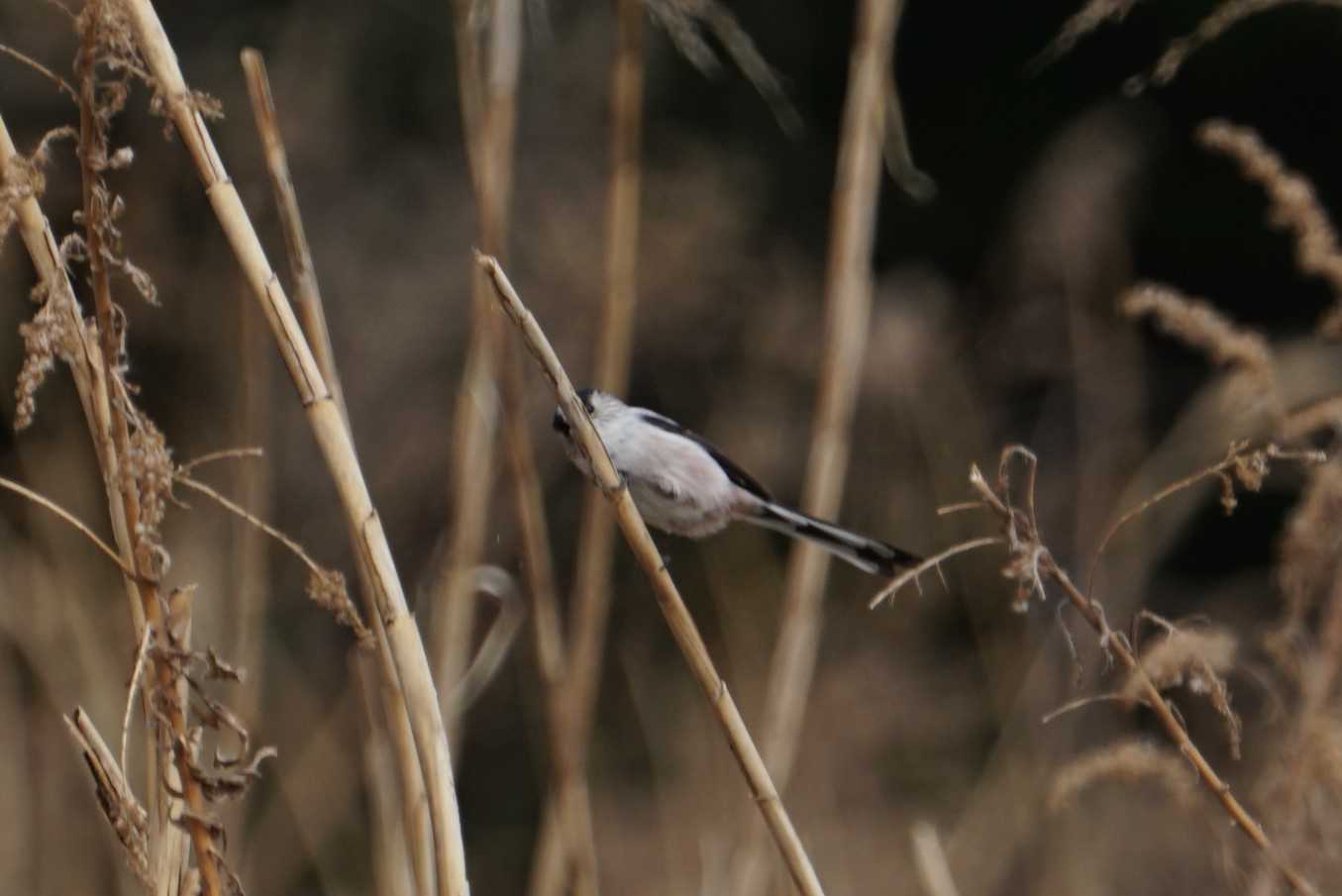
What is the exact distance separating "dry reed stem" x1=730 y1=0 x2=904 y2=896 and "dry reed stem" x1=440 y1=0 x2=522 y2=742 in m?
0.40

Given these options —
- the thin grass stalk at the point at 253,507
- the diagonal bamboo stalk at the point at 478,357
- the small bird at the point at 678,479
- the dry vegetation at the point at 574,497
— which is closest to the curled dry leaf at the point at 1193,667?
the dry vegetation at the point at 574,497

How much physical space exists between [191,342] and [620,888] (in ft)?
4.97

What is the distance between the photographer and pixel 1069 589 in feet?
3.73

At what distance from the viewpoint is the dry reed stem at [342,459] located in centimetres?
108

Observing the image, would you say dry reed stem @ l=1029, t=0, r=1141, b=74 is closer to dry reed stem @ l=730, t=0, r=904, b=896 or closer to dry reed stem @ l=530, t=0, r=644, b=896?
dry reed stem @ l=730, t=0, r=904, b=896

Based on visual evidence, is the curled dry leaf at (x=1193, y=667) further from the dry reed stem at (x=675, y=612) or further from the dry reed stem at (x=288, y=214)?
the dry reed stem at (x=288, y=214)

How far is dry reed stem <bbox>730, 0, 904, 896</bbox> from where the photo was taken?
1.84 m

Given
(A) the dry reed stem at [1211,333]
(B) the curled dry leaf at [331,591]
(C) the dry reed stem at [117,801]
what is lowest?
(C) the dry reed stem at [117,801]

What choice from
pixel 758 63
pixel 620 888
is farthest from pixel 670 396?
pixel 758 63

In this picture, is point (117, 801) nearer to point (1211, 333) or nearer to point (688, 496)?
point (1211, 333)

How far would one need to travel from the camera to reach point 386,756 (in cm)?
198

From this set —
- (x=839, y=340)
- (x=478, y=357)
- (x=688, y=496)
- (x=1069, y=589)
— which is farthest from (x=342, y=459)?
(x=688, y=496)

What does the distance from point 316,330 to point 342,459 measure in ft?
0.76

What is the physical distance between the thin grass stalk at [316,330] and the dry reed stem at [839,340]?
0.61 m
